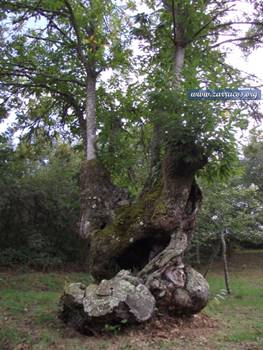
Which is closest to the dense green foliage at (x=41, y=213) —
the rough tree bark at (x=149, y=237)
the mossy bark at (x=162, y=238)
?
the rough tree bark at (x=149, y=237)

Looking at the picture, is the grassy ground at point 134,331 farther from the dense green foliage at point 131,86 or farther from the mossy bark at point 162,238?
the dense green foliage at point 131,86

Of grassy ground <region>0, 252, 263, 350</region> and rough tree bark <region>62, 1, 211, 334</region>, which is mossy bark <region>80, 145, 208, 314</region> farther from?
grassy ground <region>0, 252, 263, 350</region>

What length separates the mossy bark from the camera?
524 centimetres

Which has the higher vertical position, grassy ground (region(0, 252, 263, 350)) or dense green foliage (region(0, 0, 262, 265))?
dense green foliage (region(0, 0, 262, 265))

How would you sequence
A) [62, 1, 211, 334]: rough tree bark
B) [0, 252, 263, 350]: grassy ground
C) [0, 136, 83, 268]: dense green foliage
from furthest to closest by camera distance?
[0, 136, 83, 268]: dense green foliage, [62, 1, 211, 334]: rough tree bark, [0, 252, 263, 350]: grassy ground

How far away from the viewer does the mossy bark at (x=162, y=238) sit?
5.24 metres

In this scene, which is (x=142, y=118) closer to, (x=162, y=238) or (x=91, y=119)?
(x=91, y=119)

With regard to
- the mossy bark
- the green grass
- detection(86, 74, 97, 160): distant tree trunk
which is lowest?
the green grass

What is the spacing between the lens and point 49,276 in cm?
1148

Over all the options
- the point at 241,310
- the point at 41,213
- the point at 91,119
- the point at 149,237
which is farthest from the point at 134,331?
the point at 41,213

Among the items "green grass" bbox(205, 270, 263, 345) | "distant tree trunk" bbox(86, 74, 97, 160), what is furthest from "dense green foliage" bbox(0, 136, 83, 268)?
"green grass" bbox(205, 270, 263, 345)

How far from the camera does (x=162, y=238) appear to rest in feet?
18.8

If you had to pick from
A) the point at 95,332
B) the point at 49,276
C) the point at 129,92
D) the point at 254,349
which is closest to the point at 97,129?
the point at 129,92

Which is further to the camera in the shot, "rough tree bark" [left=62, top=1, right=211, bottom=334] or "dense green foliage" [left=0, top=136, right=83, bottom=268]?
"dense green foliage" [left=0, top=136, right=83, bottom=268]
